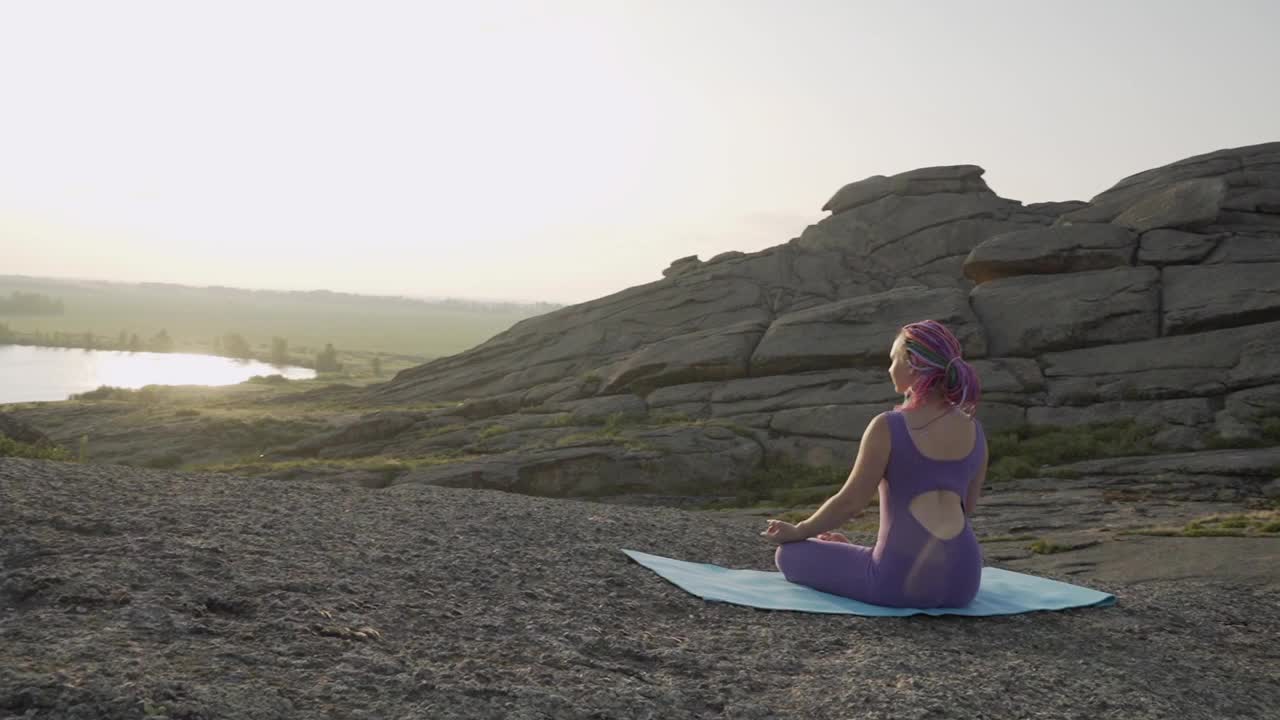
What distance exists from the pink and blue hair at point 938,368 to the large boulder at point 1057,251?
33.1 m

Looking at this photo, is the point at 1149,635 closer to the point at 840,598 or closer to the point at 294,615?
the point at 840,598

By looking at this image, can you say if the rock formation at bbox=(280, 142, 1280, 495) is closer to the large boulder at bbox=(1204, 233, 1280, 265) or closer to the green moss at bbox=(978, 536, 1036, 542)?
the large boulder at bbox=(1204, 233, 1280, 265)

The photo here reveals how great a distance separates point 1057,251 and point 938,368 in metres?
33.4

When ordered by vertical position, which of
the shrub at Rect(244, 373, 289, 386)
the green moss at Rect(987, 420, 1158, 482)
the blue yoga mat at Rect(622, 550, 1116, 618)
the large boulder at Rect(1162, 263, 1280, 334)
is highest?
the large boulder at Rect(1162, 263, 1280, 334)

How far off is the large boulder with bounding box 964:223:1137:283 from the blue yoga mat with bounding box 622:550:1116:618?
30110 millimetres

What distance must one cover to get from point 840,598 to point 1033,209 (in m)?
50.4

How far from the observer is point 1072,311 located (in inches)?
1423

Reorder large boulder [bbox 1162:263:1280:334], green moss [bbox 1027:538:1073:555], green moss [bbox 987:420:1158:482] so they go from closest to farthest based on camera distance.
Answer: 1. green moss [bbox 1027:538:1073:555]
2. green moss [bbox 987:420:1158:482]
3. large boulder [bbox 1162:263:1280:334]

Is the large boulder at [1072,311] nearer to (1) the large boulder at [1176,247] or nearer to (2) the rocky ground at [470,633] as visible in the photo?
(1) the large boulder at [1176,247]

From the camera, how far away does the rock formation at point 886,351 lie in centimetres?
3212

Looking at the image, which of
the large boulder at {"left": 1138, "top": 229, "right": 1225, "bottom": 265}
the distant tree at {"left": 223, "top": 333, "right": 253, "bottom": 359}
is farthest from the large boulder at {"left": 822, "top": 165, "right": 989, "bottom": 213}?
the distant tree at {"left": 223, "top": 333, "right": 253, "bottom": 359}

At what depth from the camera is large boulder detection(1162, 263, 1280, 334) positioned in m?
33.5

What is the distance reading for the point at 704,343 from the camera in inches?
1671

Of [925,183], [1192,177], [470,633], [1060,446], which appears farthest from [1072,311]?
[470,633]
